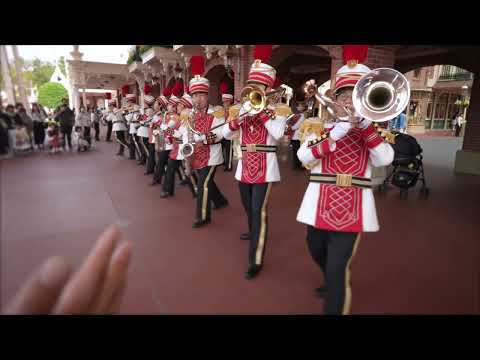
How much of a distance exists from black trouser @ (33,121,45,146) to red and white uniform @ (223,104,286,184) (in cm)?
198

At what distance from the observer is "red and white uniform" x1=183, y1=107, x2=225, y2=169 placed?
3553 millimetres

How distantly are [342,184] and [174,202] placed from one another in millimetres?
3001

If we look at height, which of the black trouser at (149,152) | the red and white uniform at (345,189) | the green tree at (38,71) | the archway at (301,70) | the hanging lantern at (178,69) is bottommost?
the black trouser at (149,152)

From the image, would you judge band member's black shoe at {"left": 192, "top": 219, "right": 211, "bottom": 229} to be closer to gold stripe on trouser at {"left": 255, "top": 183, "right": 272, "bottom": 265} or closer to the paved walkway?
the paved walkway

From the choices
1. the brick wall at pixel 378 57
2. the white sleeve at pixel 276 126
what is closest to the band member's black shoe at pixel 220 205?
the white sleeve at pixel 276 126

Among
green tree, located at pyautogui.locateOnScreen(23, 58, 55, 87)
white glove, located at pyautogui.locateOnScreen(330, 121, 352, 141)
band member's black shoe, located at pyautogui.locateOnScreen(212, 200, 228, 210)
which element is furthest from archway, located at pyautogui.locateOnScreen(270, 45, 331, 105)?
green tree, located at pyautogui.locateOnScreen(23, 58, 55, 87)

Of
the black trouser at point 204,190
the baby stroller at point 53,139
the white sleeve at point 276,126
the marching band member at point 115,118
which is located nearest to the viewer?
the baby stroller at point 53,139

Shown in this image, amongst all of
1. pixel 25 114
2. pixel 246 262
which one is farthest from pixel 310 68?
pixel 25 114

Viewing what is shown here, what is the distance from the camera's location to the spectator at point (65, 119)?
0.81m

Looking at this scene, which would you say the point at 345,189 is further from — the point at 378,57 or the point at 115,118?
the point at 378,57

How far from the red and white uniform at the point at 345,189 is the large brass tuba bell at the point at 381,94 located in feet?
0.63

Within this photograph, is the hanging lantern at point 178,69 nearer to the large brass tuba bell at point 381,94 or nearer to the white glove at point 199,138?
the white glove at point 199,138

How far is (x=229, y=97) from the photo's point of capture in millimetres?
7379
